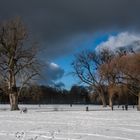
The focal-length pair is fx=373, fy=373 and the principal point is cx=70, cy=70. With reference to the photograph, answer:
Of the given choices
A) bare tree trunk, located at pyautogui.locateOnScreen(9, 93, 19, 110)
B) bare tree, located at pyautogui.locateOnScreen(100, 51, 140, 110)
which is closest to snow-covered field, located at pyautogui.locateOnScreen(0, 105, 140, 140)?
bare tree, located at pyautogui.locateOnScreen(100, 51, 140, 110)

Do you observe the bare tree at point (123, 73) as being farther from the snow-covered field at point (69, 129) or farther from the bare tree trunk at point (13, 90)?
the snow-covered field at point (69, 129)

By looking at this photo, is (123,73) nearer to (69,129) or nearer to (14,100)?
(14,100)

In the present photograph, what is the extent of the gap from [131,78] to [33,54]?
15.6m

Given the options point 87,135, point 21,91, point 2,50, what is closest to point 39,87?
point 21,91

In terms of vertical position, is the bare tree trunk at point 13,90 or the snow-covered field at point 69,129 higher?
the bare tree trunk at point 13,90

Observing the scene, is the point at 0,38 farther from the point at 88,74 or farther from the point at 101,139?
the point at 101,139

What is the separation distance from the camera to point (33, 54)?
57.9m

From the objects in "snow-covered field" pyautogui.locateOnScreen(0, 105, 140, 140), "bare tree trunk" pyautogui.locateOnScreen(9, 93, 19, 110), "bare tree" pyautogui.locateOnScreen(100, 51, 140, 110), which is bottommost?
"snow-covered field" pyautogui.locateOnScreen(0, 105, 140, 140)

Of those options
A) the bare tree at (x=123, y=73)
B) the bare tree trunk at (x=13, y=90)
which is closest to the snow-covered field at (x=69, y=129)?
the bare tree at (x=123, y=73)

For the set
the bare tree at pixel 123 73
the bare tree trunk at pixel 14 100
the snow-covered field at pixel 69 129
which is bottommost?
the snow-covered field at pixel 69 129

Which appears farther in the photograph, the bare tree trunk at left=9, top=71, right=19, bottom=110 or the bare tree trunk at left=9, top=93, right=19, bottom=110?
the bare tree trunk at left=9, top=93, right=19, bottom=110

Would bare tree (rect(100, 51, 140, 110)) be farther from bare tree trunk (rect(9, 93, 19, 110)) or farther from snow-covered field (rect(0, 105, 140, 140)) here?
snow-covered field (rect(0, 105, 140, 140))

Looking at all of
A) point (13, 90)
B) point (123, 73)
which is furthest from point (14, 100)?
point (123, 73)

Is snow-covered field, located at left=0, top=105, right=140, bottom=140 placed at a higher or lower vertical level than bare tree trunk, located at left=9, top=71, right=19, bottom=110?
lower
